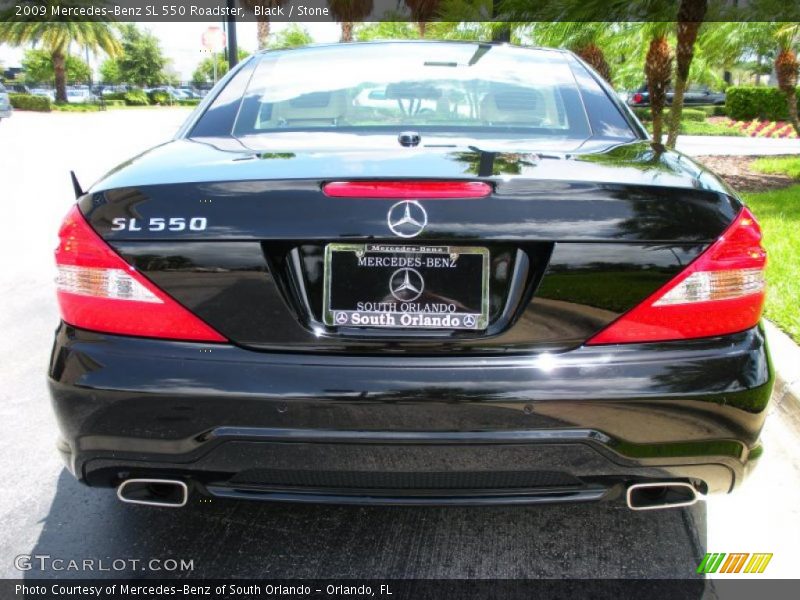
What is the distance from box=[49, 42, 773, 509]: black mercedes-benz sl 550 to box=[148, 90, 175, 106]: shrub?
69.2m

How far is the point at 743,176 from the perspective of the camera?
1324cm

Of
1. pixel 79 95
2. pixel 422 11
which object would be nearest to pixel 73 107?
pixel 79 95

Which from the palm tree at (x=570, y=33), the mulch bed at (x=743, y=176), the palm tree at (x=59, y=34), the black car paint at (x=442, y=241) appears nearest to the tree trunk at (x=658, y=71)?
the palm tree at (x=570, y=33)

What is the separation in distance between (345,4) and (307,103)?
89.6ft

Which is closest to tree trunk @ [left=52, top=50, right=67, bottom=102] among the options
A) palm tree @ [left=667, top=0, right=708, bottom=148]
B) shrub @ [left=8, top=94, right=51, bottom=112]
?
shrub @ [left=8, top=94, right=51, bottom=112]

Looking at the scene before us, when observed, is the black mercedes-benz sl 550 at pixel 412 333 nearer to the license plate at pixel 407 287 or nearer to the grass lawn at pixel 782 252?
the license plate at pixel 407 287

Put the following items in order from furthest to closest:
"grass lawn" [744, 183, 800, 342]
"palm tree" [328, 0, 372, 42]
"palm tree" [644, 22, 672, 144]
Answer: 1. "palm tree" [328, 0, 372, 42]
2. "palm tree" [644, 22, 672, 144]
3. "grass lawn" [744, 183, 800, 342]

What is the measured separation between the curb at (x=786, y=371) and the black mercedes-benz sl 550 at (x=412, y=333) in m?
1.68

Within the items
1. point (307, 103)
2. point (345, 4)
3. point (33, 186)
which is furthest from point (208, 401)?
point (345, 4)

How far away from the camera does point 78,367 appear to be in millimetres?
2156

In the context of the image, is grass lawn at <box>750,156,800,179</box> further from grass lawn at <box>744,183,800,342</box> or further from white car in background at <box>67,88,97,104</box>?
white car in background at <box>67,88,97,104</box>

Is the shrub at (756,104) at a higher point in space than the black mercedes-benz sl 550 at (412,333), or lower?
lower

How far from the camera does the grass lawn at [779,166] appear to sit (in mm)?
13500

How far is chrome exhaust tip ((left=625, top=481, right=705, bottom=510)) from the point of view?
7.20 feet
